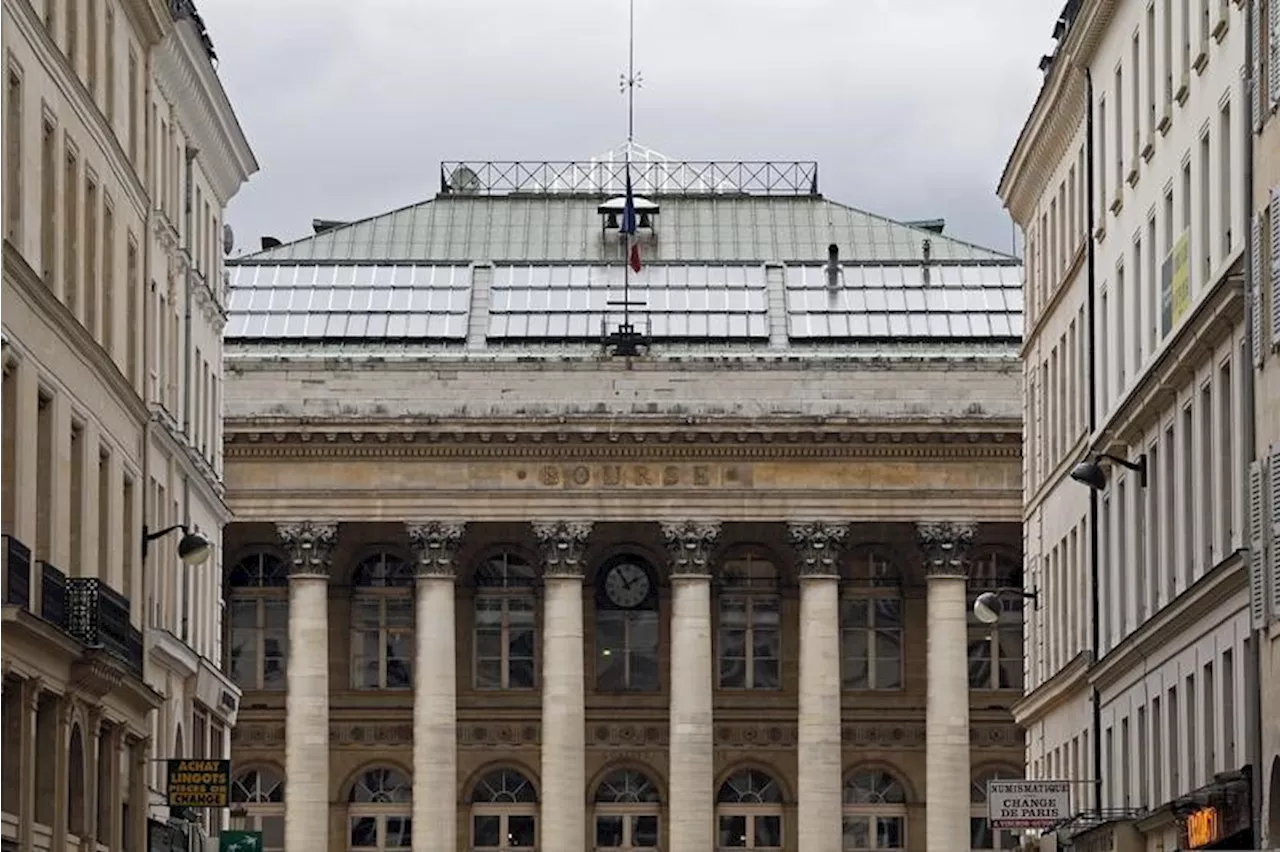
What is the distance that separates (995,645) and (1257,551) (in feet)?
237

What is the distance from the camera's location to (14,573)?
47.5 m

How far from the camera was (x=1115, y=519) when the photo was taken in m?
64.9

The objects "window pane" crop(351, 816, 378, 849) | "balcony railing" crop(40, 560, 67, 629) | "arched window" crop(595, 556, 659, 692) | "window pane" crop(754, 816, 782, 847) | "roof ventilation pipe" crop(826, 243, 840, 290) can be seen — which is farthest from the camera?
"roof ventilation pipe" crop(826, 243, 840, 290)

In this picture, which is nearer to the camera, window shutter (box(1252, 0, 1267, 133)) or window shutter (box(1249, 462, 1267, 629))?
window shutter (box(1249, 462, 1267, 629))

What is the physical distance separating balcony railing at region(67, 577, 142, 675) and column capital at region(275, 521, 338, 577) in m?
56.6

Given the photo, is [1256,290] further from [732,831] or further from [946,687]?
[732,831]

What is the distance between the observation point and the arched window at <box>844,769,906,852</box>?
4656 inches

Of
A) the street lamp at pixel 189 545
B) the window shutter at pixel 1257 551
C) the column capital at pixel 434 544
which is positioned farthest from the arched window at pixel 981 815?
the window shutter at pixel 1257 551

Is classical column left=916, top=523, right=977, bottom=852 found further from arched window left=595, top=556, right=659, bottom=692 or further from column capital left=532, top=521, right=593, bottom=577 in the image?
column capital left=532, top=521, right=593, bottom=577

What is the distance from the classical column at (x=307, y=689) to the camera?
114500mm

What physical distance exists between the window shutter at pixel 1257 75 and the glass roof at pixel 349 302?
2924 inches

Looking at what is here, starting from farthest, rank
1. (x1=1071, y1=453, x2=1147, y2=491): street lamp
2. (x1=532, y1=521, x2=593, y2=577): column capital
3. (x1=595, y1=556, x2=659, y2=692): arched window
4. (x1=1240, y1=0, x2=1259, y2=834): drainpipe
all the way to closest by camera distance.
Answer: (x1=595, y1=556, x2=659, y2=692): arched window < (x1=532, y1=521, x2=593, y2=577): column capital < (x1=1071, y1=453, x2=1147, y2=491): street lamp < (x1=1240, y1=0, x2=1259, y2=834): drainpipe

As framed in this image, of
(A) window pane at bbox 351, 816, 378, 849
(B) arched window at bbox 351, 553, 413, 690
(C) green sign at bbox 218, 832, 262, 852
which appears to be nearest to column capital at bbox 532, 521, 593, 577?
(B) arched window at bbox 351, 553, 413, 690

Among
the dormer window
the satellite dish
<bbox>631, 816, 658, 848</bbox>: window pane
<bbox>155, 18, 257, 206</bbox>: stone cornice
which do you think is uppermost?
the satellite dish
